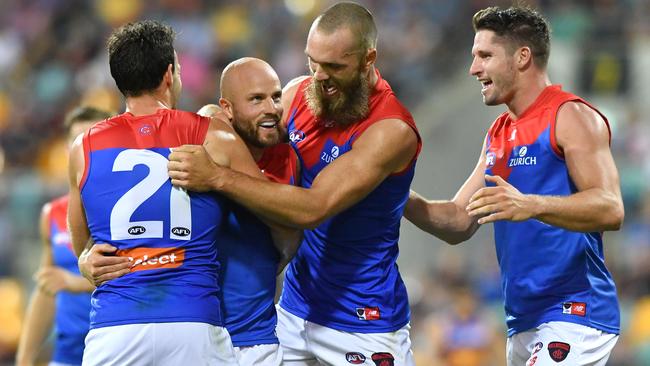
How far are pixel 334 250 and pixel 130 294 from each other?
51.2 inches

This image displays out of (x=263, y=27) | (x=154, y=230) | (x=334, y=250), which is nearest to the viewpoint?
(x=154, y=230)

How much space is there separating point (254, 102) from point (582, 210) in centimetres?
169

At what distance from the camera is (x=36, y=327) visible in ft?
24.1

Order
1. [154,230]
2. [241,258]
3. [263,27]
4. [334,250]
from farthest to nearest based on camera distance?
[263,27]
[334,250]
[241,258]
[154,230]

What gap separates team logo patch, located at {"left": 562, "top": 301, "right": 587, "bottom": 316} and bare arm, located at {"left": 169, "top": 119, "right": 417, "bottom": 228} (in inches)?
44.7

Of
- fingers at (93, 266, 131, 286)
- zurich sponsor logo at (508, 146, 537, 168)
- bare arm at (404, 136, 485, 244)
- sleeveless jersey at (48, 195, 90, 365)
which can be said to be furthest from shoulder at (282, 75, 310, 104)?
sleeveless jersey at (48, 195, 90, 365)

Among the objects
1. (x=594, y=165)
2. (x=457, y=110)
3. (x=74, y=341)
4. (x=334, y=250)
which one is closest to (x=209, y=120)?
(x=334, y=250)

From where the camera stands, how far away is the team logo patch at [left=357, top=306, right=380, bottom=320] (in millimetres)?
5750

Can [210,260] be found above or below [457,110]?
below

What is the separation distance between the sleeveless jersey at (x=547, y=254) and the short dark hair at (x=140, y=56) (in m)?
1.98

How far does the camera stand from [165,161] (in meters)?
4.93

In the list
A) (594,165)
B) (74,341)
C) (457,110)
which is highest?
(457,110)

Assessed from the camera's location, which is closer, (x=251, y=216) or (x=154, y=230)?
(x=154, y=230)

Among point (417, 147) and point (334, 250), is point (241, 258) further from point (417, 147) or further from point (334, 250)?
point (417, 147)
